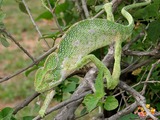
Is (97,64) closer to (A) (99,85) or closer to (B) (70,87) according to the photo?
(A) (99,85)

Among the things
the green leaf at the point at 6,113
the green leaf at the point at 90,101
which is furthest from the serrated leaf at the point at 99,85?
the green leaf at the point at 6,113

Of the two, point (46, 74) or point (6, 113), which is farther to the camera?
point (6, 113)

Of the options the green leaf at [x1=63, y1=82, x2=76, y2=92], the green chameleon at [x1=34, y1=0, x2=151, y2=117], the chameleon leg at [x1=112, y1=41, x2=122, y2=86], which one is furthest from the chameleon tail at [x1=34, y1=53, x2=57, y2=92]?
the green leaf at [x1=63, y1=82, x2=76, y2=92]

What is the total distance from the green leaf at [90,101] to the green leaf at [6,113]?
0.80 ft

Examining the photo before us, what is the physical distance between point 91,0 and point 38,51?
3189 mm

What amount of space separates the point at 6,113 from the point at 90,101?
273 mm

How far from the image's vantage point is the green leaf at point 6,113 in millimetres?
1151

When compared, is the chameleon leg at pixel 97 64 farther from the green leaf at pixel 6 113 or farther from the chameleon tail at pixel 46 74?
the green leaf at pixel 6 113

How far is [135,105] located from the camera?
41.1 inches

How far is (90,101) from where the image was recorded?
1000 mm

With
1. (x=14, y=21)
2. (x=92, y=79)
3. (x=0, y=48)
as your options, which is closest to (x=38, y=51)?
(x=0, y=48)

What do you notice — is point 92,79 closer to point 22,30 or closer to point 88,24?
point 88,24

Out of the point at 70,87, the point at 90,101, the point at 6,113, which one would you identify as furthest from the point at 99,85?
the point at 70,87

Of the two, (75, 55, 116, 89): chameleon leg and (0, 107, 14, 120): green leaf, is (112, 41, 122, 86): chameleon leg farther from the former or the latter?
(0, 107, 14, 120): green leaf
